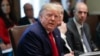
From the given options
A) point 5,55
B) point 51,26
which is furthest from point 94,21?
point 51,26

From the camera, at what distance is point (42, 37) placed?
6.60 feet

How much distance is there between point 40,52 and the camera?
1995 mm

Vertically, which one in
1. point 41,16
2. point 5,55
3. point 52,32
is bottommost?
point 5,55

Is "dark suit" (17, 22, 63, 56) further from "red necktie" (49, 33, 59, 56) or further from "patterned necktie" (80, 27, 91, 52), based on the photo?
"patterned necktie" (80, 27, 91, 52)

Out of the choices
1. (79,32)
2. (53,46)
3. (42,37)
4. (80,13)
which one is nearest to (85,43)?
(79,32)

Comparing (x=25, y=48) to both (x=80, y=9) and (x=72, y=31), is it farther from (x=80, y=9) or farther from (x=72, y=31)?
(x=80, y=9)

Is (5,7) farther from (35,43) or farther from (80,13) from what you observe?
(35,43)

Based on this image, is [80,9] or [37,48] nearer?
[37,48]

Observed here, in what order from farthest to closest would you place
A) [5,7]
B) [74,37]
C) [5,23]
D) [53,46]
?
1. [5,7]
2. [5,23]
3. [74,37]
4. [53,46]

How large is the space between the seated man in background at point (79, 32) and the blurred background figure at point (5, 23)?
82cm

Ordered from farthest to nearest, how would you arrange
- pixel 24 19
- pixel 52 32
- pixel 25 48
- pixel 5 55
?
pixel 24 19
pixel 5 55
pixel 52 32
pixel 25 48

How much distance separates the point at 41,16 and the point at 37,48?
0.29m

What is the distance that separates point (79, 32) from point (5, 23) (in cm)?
104

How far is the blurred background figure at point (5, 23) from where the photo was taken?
9.95ft
